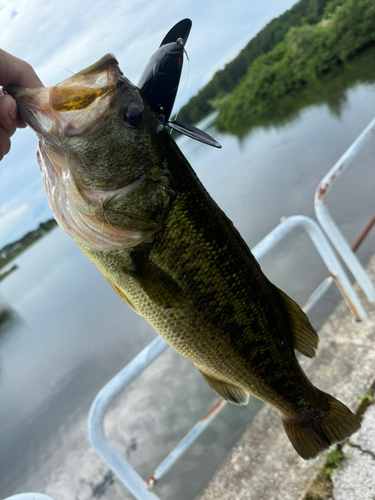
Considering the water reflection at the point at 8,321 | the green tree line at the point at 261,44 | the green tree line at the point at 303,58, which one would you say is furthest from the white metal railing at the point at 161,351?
the green tree line at the point at 261,44

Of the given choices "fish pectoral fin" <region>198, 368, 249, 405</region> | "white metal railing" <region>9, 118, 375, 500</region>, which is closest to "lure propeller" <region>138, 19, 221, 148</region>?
"fish pectoral fin" <region>198, 368, 249, 405</region>

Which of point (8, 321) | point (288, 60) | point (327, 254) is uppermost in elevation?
point (327, 254)

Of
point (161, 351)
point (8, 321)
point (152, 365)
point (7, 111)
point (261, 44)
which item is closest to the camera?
point (7, 111)

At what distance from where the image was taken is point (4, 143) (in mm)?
1500

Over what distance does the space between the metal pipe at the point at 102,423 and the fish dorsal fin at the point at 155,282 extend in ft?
2.97

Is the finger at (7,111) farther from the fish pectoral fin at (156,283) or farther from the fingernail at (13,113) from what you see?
the fish pectoral fin at (156,283)

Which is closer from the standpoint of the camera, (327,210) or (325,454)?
(325,454)

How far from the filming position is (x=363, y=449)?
245cm

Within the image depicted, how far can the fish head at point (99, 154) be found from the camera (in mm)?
1249

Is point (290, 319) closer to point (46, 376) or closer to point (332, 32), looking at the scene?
point (46, 376)

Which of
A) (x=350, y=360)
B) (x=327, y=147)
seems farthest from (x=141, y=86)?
(x=327, y=147)

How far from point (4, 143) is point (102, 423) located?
1673 mm

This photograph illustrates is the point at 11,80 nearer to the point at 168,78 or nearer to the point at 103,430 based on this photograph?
the point at 168,78

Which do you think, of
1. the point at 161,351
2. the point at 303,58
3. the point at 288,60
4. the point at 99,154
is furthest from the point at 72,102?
the point at 288,60
